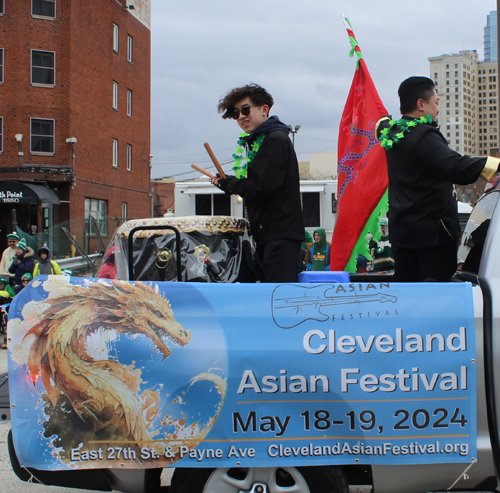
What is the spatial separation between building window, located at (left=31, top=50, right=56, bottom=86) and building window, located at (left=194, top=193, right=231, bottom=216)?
12.1m

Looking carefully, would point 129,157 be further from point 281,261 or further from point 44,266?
point 281,261

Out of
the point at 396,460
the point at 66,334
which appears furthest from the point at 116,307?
the point at 396,460

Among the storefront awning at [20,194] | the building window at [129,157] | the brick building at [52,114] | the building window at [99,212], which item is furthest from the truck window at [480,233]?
the building window at [129,157]

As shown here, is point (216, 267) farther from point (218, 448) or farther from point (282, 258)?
point (218, 448)

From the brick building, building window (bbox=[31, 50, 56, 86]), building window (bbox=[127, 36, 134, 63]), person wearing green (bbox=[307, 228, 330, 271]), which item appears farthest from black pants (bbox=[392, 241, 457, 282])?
building window (bbox=[127, 36, 134, 63])

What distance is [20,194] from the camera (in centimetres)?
2269

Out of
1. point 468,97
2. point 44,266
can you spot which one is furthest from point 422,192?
point 468,97

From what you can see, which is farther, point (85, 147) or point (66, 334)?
point (85, 147)

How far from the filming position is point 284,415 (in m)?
2.39

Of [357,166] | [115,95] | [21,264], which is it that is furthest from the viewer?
[115,95]

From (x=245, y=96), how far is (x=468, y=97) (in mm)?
18953

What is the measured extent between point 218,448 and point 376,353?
0.78m

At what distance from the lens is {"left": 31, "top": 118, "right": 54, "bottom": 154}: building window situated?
24094 mm

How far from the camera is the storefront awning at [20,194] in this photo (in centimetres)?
2261
